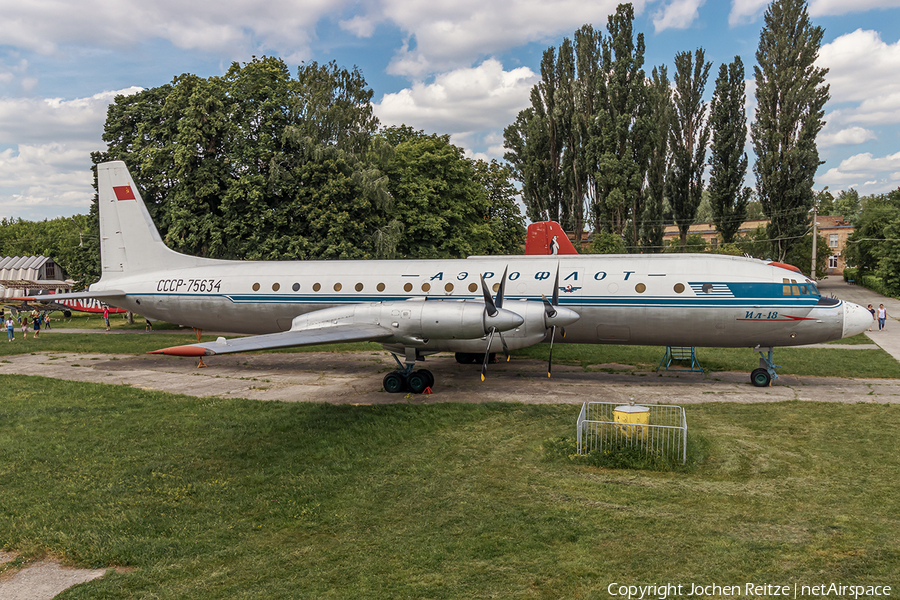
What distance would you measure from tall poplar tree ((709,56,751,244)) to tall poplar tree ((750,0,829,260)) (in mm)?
1501

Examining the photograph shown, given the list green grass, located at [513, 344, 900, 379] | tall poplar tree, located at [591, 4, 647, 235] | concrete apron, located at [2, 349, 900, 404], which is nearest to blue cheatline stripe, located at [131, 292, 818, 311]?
concrete apron, located at [2, 349, 900, 404]

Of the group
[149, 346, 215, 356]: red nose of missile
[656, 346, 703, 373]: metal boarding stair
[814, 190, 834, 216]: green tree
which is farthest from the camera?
[814, 190, 834, 216]: green tree

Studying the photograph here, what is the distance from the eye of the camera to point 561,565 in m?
7.04

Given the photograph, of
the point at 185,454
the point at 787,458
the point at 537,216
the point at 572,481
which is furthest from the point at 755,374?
the point at 537,216

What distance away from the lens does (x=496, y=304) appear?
1514 centimetres

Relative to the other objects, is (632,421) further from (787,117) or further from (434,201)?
(787,117)

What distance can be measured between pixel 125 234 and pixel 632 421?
72.3ft

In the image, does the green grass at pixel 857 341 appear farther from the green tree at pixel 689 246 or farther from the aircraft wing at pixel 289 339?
the green tree at pixel 689 246

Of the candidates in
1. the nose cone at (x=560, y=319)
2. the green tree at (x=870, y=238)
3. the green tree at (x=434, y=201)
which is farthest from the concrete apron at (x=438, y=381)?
the green tree at (x=870, y=238)

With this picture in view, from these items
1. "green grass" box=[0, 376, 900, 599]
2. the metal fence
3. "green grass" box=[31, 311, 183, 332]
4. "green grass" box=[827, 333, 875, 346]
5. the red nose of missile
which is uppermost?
the red nose of missile

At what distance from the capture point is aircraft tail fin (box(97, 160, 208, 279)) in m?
23.3

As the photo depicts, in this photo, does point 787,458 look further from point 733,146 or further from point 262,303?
point 733,146

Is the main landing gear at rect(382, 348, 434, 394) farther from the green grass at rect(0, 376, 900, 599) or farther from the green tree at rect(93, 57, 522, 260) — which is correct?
the green tree at rect(93, 57, 522, 260)

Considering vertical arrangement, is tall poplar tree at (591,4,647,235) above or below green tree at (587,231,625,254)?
above
